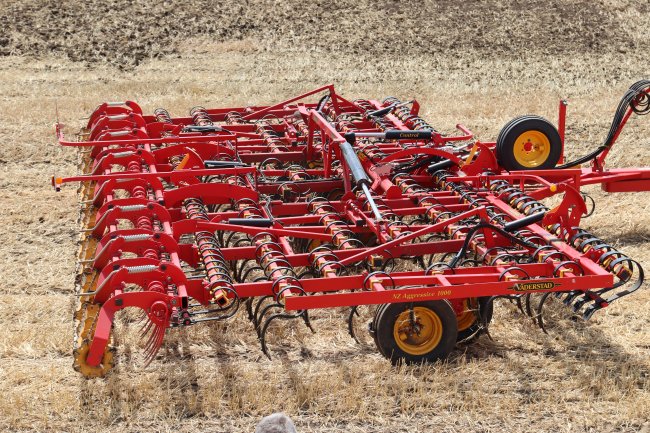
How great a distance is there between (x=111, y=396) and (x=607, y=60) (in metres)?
14.1

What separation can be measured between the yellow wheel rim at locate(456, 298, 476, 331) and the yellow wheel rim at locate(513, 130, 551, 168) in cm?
248

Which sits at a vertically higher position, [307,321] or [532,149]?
[532,149]

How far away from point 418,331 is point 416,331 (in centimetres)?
2

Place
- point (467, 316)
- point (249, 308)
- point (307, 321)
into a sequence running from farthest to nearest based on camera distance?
point (249, 308)
point (467, 316)
point (307, 321)

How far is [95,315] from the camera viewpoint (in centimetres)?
627

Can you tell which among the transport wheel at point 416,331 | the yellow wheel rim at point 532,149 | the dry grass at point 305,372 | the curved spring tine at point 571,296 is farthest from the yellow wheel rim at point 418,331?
the yellow wheel rim at point 532,149

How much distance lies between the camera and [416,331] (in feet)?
21.7

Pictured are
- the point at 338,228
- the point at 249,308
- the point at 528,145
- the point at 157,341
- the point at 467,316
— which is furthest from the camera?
the point at 528,145

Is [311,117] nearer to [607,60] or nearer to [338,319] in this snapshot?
[338,319]

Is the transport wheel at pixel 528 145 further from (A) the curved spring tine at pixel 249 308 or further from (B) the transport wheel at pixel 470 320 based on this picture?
(A) the curved spring tine at pixel 249 308

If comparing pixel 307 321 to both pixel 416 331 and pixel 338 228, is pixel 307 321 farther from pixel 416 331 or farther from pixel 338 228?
pixel 338 228

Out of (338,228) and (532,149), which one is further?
(532,149)

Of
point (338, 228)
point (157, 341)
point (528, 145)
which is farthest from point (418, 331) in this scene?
point (528, 145)

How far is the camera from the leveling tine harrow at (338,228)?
640cm
